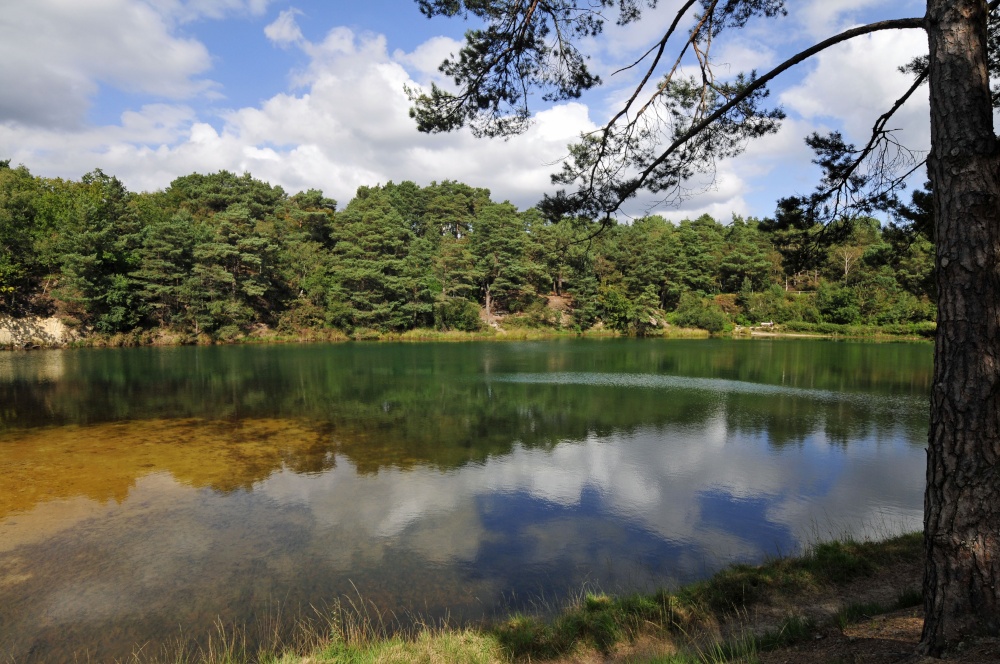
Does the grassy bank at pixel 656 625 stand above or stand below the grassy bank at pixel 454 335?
below

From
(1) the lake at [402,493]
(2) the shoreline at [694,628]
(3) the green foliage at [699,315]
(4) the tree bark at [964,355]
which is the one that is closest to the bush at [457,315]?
(3) the green foliage at [699,315]

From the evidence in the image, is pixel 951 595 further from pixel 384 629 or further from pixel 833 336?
pixel 833 336

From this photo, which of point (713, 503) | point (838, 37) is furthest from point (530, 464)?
point (838, 37)

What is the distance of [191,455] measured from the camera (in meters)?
11.0

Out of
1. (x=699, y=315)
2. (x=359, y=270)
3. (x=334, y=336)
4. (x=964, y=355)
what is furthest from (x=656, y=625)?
(x=699, y=315)

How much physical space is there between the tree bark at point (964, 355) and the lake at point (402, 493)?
10.5 feet

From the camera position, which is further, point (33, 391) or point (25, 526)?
point (33, 391)

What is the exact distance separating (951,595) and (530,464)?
788 centimetres

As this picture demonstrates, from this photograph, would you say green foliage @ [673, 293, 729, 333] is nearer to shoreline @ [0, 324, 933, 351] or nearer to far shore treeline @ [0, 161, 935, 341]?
far shore treeline @ [0, 161, 935, 341]

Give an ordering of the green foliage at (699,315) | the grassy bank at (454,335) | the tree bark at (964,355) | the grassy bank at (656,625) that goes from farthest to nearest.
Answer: the green foliage at (699,315)
the grassy bank at (454,335)
the grassy bank at (656,625)
the tree bark at (964,355)

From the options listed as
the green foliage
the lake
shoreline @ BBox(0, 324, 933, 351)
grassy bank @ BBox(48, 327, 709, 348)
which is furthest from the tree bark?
the green foliage

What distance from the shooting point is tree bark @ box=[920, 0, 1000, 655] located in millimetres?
2752

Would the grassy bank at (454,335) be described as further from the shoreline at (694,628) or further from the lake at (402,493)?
the shoreline at (694,628)

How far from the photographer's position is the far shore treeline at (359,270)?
35.7 metres
